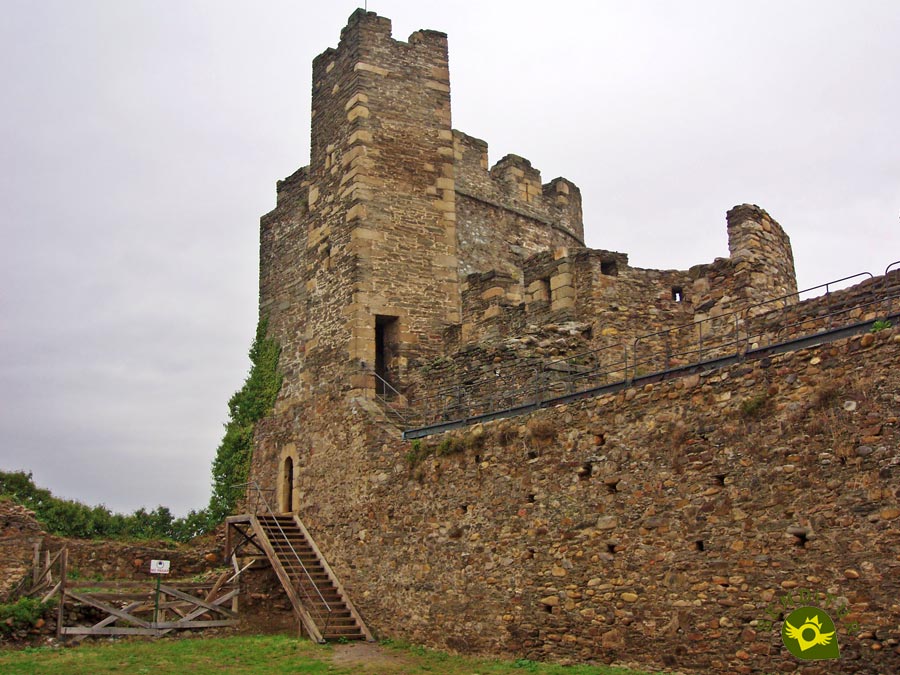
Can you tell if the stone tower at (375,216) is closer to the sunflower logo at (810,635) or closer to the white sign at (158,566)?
the white sign at (158,566)

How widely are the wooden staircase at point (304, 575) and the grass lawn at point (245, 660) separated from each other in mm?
545

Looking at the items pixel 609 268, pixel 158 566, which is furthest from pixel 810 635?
pixel 158 566

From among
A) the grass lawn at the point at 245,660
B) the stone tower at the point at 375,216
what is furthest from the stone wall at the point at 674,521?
the stone tower at the point at 375,216

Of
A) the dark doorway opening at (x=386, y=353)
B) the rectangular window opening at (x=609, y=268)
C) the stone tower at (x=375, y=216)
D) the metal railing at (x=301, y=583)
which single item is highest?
the stone tower at (x=375, y=216)

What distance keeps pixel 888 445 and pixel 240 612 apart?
13.1m

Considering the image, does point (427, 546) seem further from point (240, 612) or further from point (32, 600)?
point (32, 600)

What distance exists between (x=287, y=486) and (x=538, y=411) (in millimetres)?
9124

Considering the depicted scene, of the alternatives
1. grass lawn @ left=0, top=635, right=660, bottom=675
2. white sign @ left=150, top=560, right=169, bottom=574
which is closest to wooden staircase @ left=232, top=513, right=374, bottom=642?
grass lawn @ left=0, top=635, right=660, bottom=675

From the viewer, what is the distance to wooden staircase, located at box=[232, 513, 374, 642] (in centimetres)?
1761

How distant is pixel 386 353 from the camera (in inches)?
812

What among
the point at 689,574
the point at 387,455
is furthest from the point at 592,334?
the point at 689,574

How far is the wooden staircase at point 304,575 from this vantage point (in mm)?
17609

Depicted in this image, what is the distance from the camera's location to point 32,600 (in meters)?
17.2

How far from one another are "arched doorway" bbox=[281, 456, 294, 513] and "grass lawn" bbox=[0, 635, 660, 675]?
14.8 ft
